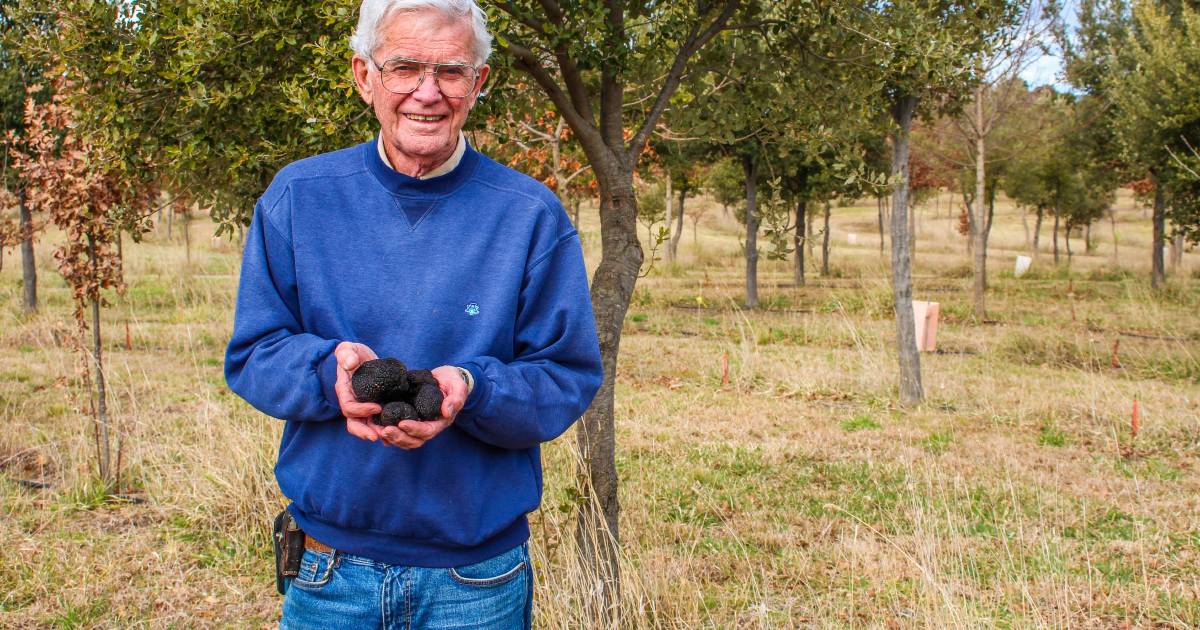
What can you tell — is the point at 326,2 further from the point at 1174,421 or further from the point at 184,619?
the point at 1174,421

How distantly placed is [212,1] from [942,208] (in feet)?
243

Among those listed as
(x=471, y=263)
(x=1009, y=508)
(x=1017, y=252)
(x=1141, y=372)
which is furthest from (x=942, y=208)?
(x=471, y=263)

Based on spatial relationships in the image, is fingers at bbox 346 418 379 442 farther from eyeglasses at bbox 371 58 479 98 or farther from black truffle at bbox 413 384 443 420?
eyeglasses at bbox 371 58 479 98

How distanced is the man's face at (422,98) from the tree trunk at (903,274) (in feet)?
23.2

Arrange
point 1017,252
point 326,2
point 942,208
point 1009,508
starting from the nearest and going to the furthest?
1. point 326,2
2. point 1009,508
3. point 1017,252
4. point 942,208

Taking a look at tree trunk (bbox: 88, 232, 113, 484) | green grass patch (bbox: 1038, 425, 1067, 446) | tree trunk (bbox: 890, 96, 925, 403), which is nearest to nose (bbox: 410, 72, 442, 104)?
tree trunk (bbox: 88, 232, 113, 484)

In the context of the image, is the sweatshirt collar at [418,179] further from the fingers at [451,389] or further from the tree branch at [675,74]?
the tree branch at [675,74]

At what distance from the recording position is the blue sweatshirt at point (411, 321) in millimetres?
1932

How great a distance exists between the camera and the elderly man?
1938 millimetres

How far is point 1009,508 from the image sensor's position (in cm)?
610

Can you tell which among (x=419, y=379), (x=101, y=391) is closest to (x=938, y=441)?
(x=101, y=391)

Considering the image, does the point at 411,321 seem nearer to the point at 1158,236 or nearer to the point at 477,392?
the point at 477,392

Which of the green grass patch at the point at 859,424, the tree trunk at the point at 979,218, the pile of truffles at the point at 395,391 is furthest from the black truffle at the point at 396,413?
the tree trunk at the point at 979,218

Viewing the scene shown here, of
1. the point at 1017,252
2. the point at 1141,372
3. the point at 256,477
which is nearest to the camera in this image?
the point at 256,477
